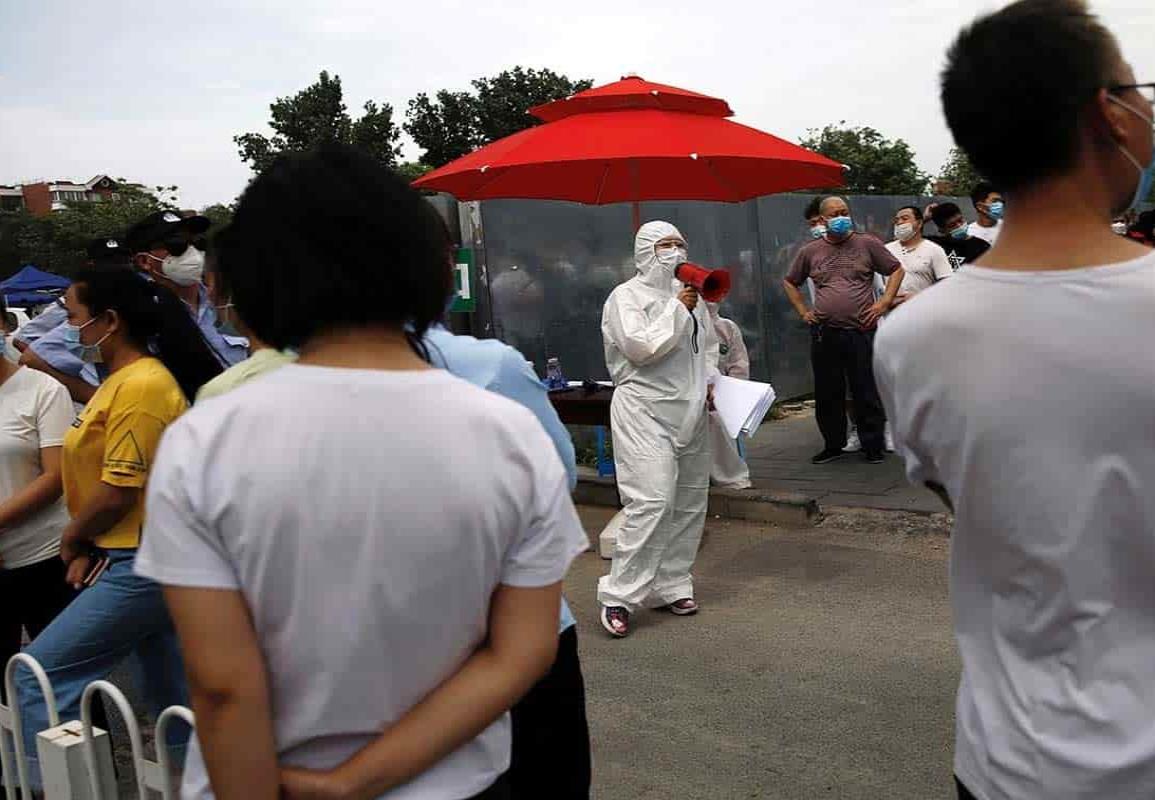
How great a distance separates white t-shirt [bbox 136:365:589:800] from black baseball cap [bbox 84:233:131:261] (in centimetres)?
402

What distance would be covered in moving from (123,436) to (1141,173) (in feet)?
8.56

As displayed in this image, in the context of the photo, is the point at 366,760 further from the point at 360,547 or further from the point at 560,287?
the point at 560,287

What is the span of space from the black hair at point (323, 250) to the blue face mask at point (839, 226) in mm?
6959

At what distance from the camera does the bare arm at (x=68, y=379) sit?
5.24 metres

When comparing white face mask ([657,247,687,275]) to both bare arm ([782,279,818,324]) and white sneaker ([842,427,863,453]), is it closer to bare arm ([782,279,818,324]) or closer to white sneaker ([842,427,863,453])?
bare arm ([782,279,818,324])

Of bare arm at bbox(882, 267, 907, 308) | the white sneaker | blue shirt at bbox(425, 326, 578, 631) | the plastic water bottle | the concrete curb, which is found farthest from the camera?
the white sneaker

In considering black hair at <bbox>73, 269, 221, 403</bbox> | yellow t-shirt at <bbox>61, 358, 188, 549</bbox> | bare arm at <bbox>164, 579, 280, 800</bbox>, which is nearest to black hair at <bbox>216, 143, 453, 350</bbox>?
bare arm at <bbox>164, 579, 280, 800</bbox>

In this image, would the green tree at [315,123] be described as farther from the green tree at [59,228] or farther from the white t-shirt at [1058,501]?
the white t-shirt at [1058,501]

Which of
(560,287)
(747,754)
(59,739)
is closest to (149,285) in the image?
(59,739)

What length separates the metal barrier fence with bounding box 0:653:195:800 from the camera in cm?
249

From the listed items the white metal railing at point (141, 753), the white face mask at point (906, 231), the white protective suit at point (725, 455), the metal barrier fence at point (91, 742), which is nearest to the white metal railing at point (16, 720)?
the metal barrier fence at point (91, 742)

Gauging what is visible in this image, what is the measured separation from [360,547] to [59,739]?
173 centimetres

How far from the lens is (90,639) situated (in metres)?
3.18

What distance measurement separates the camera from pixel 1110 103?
4.92ft
